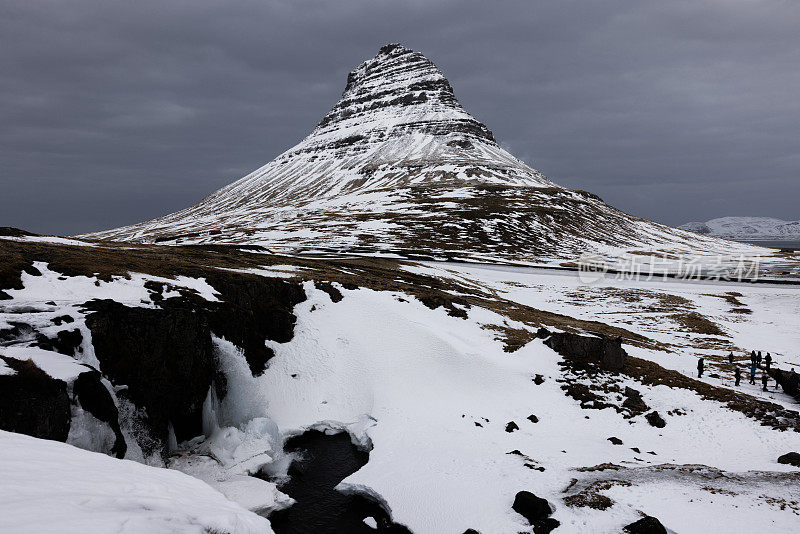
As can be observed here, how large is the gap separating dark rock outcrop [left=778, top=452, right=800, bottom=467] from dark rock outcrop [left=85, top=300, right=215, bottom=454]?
33248 millimetres

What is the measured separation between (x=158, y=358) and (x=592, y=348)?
33654 mm

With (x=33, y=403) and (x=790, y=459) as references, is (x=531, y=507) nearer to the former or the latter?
(x=790, y=459)

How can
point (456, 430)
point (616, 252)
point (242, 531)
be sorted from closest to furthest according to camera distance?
1. point (242, 531)
2. point (456, 430)
3. point (616, 252)

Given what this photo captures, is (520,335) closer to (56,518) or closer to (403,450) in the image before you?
(403,450)

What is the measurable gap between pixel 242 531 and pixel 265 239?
149210mm

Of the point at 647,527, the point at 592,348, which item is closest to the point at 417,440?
the point at 647,527

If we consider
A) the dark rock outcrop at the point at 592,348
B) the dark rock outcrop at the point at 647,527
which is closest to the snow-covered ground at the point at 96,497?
the dark rock outcrop at the point at 647,527

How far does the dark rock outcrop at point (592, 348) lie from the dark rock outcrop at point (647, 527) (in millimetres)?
20455

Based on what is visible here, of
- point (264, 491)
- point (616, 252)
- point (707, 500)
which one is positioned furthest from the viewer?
point (616, 252)

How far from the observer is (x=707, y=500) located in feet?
61.7

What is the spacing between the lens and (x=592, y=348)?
36750 mm

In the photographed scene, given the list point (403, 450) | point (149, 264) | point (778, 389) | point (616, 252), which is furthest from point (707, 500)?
point (616, 252)

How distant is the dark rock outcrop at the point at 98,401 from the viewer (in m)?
17.0

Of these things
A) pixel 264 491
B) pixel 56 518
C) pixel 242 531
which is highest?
pixel 56 518
